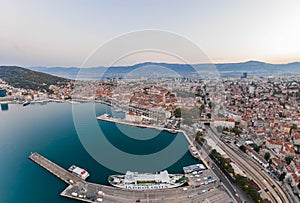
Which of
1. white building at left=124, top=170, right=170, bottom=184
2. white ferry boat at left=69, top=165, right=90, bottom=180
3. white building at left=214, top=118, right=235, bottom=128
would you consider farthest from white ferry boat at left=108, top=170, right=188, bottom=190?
white building at left=214, top=118, right=235, bottom=128

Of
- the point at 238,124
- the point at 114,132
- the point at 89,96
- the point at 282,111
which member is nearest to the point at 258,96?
the point at 282,111

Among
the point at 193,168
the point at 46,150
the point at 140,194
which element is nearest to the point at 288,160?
the point at 193,168

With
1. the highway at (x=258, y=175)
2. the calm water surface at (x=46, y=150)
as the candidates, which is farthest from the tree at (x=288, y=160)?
the calm water surface at (x=46, y=150)

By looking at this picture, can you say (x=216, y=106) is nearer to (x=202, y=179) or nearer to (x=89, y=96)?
(x=202, y=179)

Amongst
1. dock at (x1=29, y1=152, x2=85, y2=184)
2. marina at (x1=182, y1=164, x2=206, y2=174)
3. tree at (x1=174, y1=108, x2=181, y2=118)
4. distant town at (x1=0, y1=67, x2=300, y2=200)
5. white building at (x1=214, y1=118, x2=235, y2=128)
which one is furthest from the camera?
tree at (x1=174, y1=108, x2=181, y2=118)

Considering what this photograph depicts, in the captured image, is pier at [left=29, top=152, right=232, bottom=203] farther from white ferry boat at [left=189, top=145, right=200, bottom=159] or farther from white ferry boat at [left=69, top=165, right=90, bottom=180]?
white ferry boat at [left=189, top=145, right=200, bottom=159]

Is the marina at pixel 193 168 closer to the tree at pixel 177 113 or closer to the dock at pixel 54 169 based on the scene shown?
the dock at pixel 54 169
